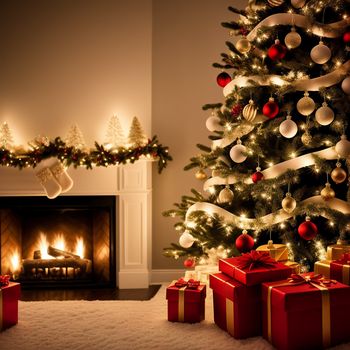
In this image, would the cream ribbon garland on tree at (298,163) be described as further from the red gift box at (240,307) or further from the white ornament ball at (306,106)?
the red gift box at (240,307)

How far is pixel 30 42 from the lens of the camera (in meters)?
4.17

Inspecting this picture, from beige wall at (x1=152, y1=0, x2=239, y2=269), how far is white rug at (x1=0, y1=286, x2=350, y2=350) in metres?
1.43

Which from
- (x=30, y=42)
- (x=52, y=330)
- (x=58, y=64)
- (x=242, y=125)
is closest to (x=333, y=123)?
(x=242, y=125)

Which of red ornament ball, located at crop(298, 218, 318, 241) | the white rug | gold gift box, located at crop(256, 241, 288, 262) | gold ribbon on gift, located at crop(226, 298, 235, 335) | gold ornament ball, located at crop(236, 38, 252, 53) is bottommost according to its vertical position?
the white rug

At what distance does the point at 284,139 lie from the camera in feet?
10.1

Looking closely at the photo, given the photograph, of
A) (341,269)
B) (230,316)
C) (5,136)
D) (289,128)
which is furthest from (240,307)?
(5,136)

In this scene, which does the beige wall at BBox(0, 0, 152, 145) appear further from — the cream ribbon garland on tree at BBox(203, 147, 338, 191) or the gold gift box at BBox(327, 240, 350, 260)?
the gold gift box at BBox(327, 240, 350, 260)

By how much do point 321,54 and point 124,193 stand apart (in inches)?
81.1

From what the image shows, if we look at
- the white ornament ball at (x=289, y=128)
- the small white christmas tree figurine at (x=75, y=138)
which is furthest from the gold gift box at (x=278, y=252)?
the small white christmas tree figurine at (x=75, y=138)

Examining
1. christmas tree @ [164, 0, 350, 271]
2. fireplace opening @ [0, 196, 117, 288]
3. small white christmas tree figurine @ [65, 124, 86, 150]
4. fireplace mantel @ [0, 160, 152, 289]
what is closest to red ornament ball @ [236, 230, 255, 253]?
christmas tree @ [164, 0, 350, 271]

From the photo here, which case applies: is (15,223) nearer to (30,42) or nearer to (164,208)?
(164,208)

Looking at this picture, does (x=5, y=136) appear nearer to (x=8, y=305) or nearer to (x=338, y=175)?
(x=8, y=305)

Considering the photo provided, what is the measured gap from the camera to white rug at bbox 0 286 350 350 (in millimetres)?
2529

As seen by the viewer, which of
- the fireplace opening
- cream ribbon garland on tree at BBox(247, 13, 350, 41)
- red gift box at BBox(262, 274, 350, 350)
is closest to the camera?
red gift box at BBox(262, 274, 350, 350)
